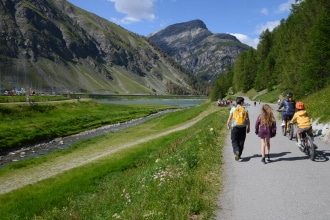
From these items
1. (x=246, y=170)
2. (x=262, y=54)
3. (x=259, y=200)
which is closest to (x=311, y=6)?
(x=246, y=170)

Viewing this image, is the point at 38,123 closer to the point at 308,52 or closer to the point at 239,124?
the point at 308,52

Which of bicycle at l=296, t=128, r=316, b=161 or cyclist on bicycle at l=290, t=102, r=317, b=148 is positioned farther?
cyclist on bicycle at l=290, t=102, r=317, b=148

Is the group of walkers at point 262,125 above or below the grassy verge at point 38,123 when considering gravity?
above

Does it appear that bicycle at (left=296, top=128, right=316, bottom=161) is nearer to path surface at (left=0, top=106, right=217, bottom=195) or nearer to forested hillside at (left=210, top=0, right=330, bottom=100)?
path surface at (left=0, top=106, right=217, bottom=195)

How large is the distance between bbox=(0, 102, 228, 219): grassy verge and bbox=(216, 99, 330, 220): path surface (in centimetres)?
62

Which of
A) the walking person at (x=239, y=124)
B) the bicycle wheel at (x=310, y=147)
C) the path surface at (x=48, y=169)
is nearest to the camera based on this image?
the bicycle wheel at (x=310, y=147)

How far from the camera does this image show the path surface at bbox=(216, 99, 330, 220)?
880 centimetres

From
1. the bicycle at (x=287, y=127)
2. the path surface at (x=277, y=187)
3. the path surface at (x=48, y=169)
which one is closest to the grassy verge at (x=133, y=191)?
the path surface at (x=277, y=187)

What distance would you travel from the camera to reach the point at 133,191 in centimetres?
1304

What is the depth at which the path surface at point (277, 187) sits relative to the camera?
8797mm

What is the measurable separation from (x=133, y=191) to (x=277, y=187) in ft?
18.5

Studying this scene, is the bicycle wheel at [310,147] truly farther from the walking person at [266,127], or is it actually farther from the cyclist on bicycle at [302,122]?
the walking person at [266,127]

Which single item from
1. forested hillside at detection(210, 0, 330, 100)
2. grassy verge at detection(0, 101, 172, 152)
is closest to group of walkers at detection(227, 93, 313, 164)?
forested hillside at detection(210, 0, 330, 100)

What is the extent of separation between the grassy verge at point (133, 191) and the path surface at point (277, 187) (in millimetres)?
617
